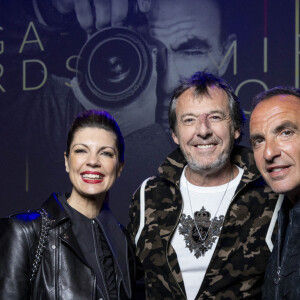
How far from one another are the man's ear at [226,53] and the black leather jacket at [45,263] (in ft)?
7.29

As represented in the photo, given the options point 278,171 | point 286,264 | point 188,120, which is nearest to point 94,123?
point 188,120

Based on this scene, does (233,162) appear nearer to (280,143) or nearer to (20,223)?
(280,143)

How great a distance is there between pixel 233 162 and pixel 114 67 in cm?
201

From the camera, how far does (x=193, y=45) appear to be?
3822mm

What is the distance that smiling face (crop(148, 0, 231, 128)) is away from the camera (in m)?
3.76

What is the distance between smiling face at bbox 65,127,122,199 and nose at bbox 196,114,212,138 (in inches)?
16.6

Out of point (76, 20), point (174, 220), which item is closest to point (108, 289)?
point (174, 220)

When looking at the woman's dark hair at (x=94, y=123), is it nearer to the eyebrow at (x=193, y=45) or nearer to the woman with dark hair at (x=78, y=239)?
the woman with dark hair at (x=78, y=239)

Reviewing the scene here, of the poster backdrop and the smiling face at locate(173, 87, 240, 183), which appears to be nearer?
the smiling face at locate(173, 87, 240, 183)

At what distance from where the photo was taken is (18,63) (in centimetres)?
438

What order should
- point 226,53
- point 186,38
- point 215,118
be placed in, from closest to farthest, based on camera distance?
point 215,118
point 226,53
point 186,38

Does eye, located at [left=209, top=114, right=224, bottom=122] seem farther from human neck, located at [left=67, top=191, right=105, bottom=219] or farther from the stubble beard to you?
human neck, located at [left=67, top=191, right=105, bottom=219]

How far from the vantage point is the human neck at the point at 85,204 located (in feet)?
6.75

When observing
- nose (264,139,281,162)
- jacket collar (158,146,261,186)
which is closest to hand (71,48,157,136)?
jacket collar (158,146,261,186)
